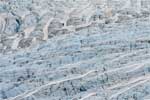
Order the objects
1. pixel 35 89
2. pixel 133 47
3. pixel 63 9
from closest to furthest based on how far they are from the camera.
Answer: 1. pixel 35 89
2. pixel 133 47
3. pixel 63 9

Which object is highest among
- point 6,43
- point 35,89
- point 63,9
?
point 63,9

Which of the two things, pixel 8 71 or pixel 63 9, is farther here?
pixel 63 9

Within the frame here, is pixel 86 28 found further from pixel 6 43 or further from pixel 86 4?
pixel 6 43

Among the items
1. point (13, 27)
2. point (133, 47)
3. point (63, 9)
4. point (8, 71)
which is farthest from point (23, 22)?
point (133, 47)

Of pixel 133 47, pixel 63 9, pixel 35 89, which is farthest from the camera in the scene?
pixel 63 9

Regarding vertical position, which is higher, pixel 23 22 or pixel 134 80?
pixel 23 22

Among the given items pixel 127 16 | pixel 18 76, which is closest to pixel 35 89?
pixel 18 76
